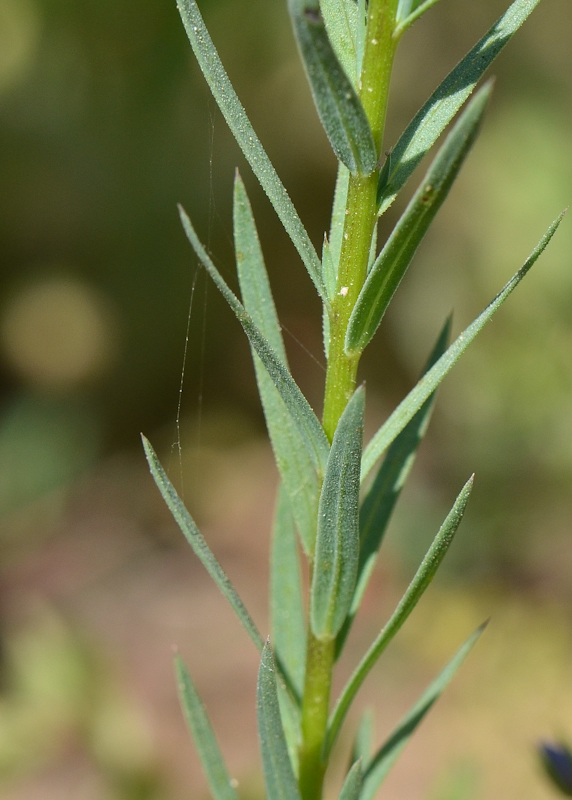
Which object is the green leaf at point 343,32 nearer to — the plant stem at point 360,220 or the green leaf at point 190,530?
the plant stem at point 360,220

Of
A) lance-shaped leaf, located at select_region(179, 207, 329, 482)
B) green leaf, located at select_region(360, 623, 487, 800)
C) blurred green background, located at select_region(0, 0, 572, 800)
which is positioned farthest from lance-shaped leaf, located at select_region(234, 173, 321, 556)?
blurred green background, located at select_region(0, 0, 572, 800)

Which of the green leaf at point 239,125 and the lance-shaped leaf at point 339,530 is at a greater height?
the green leaf at point 239,125

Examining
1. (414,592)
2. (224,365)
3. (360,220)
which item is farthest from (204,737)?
(224,365)

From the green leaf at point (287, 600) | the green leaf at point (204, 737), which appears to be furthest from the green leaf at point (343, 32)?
the green leaf at point (204, 737)

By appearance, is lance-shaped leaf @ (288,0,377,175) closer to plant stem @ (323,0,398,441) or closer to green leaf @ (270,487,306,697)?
plant stem @ (323,0,398,441)

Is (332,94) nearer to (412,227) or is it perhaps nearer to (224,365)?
(412,227)

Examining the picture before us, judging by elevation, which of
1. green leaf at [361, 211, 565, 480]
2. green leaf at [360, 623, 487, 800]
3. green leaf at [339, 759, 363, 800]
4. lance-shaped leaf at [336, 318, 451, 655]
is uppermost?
green leaf at [361, 211, 565, 480]
